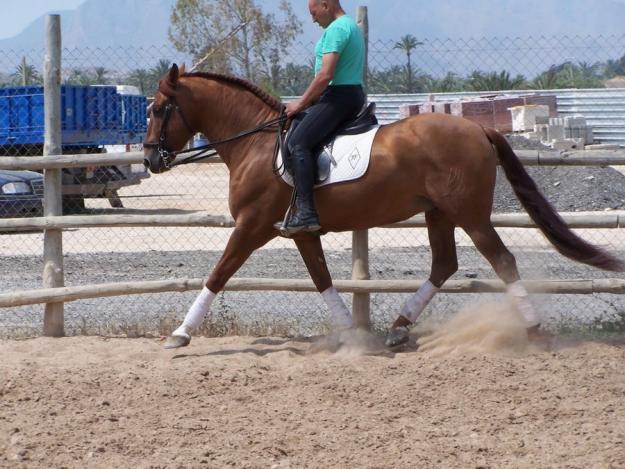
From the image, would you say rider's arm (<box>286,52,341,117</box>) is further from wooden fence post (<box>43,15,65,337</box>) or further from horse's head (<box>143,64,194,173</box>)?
wooden fence post (<box>43,15,65,337</box>)

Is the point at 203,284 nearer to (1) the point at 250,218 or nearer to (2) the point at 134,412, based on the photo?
(1) the point at 250,218

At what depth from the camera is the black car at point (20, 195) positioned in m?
15.9

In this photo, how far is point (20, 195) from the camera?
16125 mm

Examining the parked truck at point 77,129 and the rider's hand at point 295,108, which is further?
the parked truck at point 77,129

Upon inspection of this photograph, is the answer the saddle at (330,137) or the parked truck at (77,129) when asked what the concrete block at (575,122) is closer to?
the parked truck at (77,129)

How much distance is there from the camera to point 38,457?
5191mm

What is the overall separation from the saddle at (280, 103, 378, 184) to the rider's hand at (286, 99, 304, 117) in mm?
60

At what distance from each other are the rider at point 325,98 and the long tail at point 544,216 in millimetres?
1062

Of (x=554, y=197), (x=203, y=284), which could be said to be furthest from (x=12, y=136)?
(x=203, y=284)

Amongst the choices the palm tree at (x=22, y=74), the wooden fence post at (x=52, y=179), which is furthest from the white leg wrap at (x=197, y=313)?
the palm tree at (x=22, y=74)

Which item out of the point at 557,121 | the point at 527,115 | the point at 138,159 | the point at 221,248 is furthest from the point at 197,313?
the point at 527,115

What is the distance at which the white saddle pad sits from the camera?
7242 mm

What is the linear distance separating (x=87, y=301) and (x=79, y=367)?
12.7 feet

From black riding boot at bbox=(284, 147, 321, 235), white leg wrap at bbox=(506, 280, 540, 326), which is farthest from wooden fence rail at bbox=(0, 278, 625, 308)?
black riding boot at bbox=(284, 147, 321, 235)
